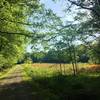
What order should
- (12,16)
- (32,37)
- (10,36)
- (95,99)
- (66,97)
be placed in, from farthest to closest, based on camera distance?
(10,36) < (12,16) < (32,37) < (66,97) < (95,99)

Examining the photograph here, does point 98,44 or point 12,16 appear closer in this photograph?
point 12,16

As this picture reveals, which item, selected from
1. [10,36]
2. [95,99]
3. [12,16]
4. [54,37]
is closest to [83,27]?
[54,37]

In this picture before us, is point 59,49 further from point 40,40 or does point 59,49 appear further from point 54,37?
point 40,40

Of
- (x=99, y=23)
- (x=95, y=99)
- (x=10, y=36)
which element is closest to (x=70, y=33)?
(x=99, y=23)

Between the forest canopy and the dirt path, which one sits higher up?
the forest canopy

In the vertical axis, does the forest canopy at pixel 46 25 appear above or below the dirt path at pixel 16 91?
above

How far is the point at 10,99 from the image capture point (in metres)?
20.8

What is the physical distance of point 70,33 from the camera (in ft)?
75.6

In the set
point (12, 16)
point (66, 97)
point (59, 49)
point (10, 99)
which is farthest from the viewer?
point (12, 16)

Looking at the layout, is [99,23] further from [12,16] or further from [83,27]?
[12,16]

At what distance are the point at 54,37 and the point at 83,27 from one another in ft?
Answer: 9.30

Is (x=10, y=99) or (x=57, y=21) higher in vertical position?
(x=57, y=21)

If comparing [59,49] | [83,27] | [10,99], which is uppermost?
[83,27]

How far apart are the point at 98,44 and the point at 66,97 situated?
16.9 m
